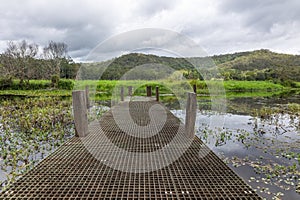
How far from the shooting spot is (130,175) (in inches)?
97.5

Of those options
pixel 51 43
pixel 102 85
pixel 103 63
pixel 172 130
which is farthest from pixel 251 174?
pixel 51 43

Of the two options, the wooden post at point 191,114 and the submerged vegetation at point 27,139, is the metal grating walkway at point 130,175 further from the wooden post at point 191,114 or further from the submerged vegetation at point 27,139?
the submerged vegetation at point 27,139

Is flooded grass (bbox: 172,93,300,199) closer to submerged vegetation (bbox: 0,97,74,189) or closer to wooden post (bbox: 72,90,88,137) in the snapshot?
wooden post (bbox: 72,90,88,137)

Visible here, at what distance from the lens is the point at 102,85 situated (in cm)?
2211

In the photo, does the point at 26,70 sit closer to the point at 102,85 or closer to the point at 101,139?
the point at 102,85

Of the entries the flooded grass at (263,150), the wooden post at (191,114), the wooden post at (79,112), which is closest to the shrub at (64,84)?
the flooded grass at (263,150)

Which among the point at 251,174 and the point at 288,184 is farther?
the point at 251,174

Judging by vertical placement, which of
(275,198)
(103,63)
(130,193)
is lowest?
(275,198)

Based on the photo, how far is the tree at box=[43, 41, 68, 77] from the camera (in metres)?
26.9

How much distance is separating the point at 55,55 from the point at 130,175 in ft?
96.8

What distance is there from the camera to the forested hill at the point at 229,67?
8.56 m

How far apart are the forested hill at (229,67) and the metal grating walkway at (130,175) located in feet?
16.1

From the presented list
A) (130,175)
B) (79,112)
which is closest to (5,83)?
(79,112)

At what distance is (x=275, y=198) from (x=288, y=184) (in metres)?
0.56
